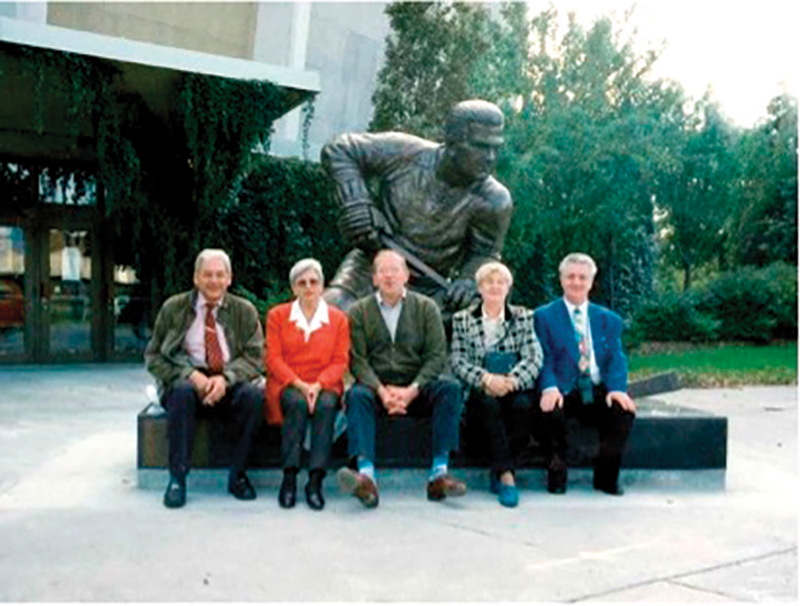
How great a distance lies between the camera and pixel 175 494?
4.68m

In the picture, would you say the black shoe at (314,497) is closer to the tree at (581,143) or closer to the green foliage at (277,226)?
the green foliage at (277,226)

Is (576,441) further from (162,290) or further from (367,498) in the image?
(162,290)

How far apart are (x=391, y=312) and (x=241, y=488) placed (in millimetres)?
1232

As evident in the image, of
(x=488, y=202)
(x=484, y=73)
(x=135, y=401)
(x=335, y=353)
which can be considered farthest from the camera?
(x=484, y=73)

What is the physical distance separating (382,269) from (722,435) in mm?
2126

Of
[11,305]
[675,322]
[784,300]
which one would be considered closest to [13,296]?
[11,305]

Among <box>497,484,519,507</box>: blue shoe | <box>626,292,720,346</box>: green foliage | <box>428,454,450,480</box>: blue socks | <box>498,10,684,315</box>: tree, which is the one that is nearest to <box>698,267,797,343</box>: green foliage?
<box>626,292,720,346</box>: green foliage

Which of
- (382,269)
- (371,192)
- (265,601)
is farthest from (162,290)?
(265,601)

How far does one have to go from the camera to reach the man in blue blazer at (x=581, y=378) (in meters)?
5.06

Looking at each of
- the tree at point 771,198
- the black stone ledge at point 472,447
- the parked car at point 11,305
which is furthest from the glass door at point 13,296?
the tree at point 771,198

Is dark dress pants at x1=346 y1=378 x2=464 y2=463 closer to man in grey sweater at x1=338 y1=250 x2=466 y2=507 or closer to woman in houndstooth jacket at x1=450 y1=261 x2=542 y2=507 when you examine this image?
man in grey sweater at x1=338 y1=250 x2=466 y2=507

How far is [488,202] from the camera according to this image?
6086 millimetres

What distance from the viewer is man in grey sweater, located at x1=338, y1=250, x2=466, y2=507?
192 inches

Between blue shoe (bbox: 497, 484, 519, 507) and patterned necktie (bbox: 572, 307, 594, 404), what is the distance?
26.0 inches
